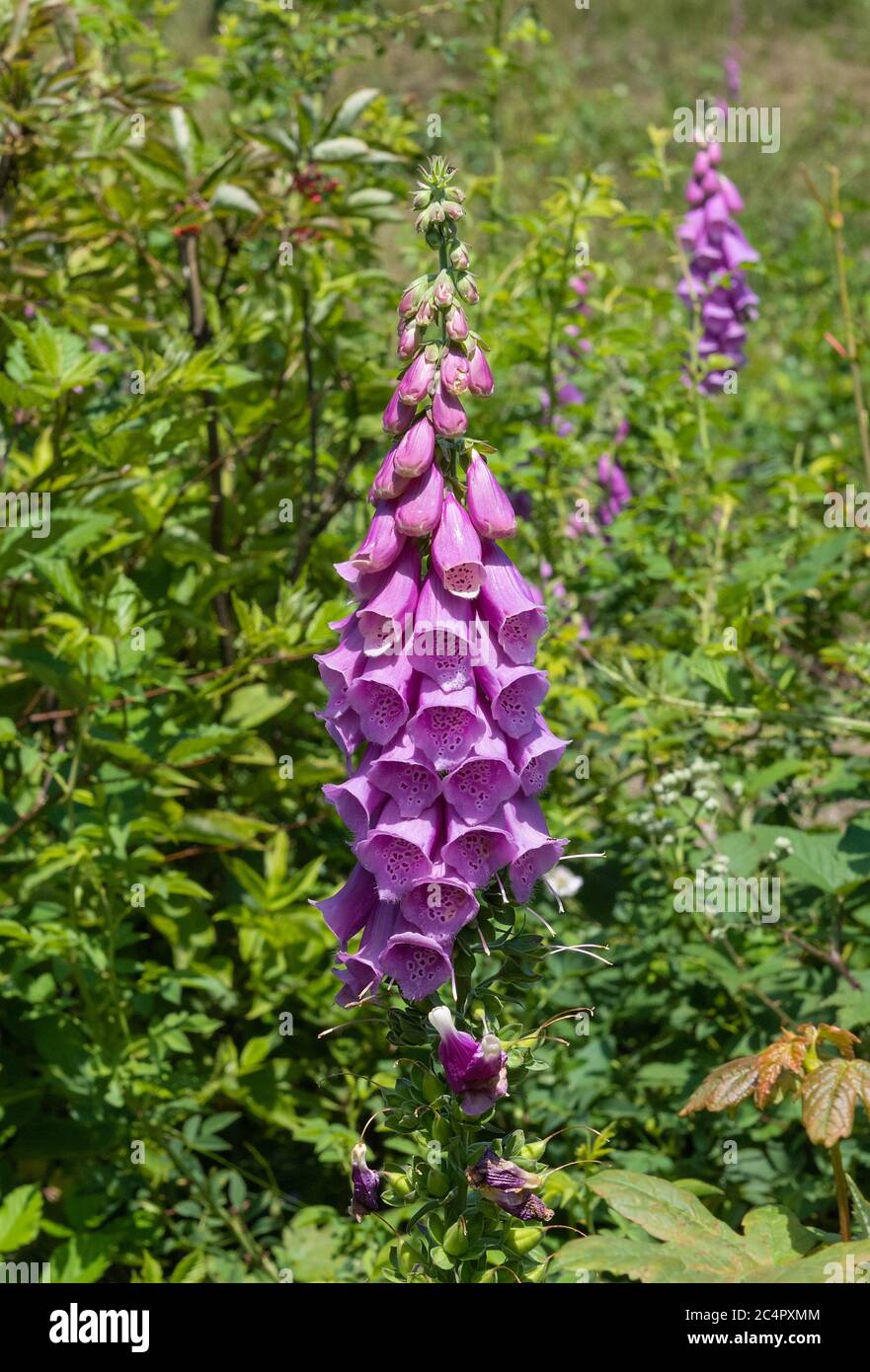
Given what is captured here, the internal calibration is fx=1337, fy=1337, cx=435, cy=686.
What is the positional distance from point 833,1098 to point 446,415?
40.1 inches

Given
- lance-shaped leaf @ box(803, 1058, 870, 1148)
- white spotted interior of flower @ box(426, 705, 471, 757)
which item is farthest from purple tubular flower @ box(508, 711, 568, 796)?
lance-shaped leaf @ box(803, 1058, 870, 1148)

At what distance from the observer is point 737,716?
112 inches

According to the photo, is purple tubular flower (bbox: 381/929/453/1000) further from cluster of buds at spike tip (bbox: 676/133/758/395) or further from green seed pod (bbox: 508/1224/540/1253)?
cluster of buds at spike tip (bbox: 676/133/758/395)

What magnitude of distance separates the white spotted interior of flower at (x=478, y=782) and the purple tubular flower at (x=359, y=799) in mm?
113

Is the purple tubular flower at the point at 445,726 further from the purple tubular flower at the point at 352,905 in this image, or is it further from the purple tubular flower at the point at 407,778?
the purple tubular flower at the point at 352,905

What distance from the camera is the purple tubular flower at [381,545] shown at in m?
1.77

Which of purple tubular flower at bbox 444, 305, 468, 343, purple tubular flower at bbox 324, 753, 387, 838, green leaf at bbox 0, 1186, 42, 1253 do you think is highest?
purple tubular flower at bbox 444, 305, 468, 343

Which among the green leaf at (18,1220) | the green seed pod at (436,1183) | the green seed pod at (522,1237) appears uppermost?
the green seed pod at (436,1183)

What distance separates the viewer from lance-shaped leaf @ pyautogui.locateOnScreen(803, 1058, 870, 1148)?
5.56ft

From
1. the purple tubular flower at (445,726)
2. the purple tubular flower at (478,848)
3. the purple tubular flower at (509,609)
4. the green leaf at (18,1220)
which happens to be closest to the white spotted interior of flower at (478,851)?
the purple tubular flower at (478,848)

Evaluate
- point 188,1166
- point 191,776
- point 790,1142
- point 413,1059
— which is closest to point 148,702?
point 191,776

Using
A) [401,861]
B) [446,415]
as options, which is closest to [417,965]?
[401,861]

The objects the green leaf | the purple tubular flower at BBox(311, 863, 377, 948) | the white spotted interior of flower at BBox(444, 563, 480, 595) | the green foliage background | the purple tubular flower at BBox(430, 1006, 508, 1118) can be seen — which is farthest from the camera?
the green foliage background

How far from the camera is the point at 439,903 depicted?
5.59 feet
